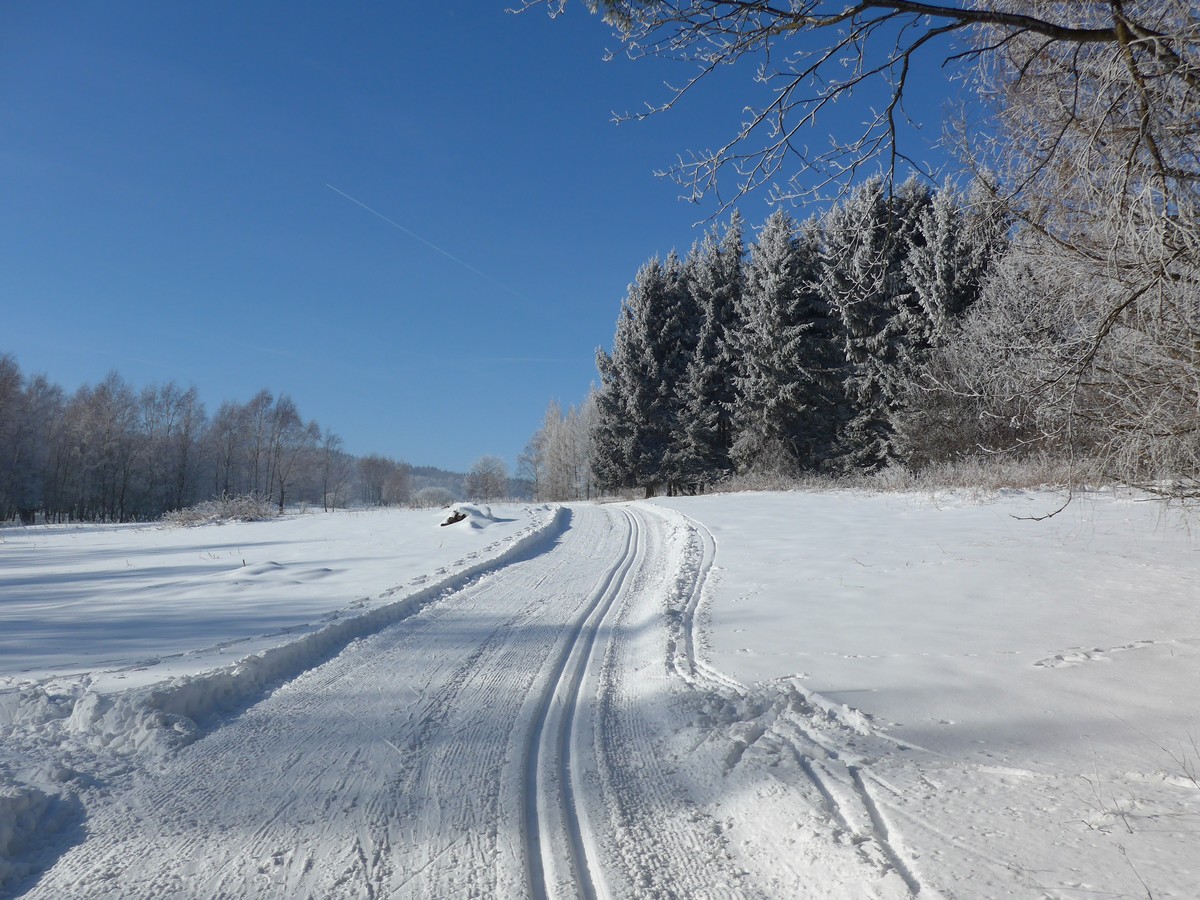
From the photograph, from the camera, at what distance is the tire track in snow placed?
8.02ft

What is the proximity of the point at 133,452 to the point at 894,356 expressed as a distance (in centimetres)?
5672

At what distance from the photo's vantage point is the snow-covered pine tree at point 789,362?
2673cm

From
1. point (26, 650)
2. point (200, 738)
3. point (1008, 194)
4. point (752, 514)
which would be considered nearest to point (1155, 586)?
point (1008, 194)

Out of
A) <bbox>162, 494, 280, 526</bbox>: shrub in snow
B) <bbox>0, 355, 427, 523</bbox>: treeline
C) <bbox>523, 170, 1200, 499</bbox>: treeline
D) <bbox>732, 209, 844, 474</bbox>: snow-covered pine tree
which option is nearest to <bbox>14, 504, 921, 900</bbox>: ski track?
<bbox>523, 170, 1200, 499</bbox>: treeline

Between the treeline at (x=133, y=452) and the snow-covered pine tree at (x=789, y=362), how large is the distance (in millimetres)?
32089

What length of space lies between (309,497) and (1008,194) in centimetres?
7615

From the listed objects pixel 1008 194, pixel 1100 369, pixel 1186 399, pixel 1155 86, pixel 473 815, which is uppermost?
pixel 1155 86

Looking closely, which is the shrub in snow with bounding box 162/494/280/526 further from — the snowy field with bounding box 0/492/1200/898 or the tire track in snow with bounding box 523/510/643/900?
the tire track in snow with bounding box 523/510/643/900

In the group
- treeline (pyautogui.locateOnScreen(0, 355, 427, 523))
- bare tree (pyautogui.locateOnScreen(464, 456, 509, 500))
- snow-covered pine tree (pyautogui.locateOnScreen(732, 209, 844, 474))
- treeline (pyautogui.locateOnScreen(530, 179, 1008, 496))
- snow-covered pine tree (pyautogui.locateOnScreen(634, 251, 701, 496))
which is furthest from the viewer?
bare tree (pyautogui.locateOnScreen(464, 456, 509, 500))

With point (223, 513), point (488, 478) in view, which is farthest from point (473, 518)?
point (488, 478)

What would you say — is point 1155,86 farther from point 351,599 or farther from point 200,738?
point 351,599

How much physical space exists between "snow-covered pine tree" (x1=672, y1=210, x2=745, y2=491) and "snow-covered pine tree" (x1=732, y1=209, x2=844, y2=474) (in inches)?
111

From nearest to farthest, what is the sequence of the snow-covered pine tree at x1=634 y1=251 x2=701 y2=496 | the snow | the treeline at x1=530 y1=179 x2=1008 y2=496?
1. the snow
2. the treeline at x1=530 y1=179 x2=1008 y2=496
3. the snow-covered pine tree at x1=634 y1=251 x2=701 y2=496

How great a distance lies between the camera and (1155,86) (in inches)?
145
